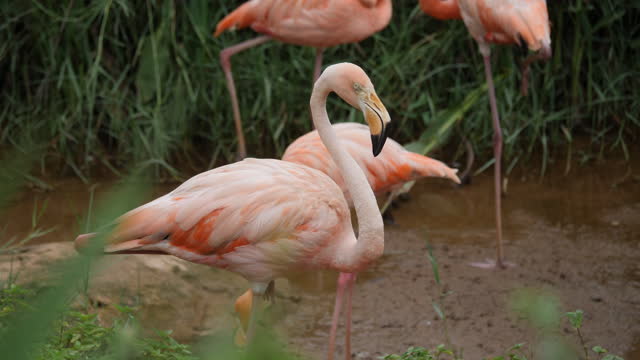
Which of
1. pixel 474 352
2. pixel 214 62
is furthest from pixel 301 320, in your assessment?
pixel 214 62

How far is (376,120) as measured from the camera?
8.76ft

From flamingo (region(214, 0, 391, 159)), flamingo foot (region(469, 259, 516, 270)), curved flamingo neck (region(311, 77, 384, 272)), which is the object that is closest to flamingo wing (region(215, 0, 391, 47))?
flamingo (region(214, 0, 391, 159))

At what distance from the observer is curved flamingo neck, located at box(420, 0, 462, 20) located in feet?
14.4

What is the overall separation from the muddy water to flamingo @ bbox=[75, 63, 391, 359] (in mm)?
216

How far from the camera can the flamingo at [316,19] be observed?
4359mm

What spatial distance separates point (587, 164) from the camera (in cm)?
525

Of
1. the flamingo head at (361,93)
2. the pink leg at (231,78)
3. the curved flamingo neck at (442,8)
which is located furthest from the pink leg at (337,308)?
the curved flamingo neck at (442,8)

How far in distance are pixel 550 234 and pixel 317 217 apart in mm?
2012

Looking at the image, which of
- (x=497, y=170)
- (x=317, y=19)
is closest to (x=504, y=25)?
(x=497, y=170)

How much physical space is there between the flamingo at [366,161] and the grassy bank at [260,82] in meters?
1.44

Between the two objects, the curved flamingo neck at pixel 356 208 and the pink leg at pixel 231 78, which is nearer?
the curved flamingo neck at pixel 356 208

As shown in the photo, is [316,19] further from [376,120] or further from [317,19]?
[376,120]

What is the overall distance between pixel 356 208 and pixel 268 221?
0.28m

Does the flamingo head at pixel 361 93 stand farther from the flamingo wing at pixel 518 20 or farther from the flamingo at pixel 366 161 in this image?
the flamingo wing at pixel 518 20
